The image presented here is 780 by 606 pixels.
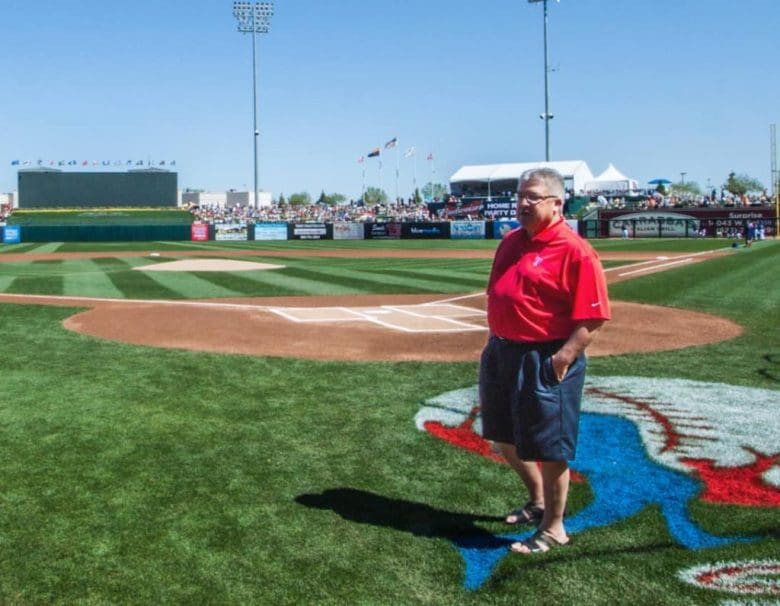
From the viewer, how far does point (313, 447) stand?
19.0 feet

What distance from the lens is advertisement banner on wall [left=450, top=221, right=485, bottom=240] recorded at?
2073 inches

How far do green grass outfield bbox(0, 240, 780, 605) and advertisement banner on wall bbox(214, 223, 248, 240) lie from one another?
4564cm

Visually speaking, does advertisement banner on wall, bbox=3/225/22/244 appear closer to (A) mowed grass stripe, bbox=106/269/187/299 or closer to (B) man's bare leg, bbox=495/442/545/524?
(A) mowed grass stripe, bbox=106/269/187/299

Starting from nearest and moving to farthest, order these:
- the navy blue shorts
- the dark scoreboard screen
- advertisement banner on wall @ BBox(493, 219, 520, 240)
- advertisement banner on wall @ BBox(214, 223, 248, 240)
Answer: the navy blue shorts
advertisement banner on wall @ BBox(493, 219, 520, 240)
advertisement banner on wall @ BBox(214, 223, 248, 240)
the dark scoreboard screen

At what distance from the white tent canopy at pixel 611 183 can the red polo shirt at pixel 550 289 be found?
69918 millimetres

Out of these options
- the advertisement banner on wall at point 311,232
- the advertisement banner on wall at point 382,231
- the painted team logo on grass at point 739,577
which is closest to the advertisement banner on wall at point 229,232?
the advertisement banner on wall at point 311,232

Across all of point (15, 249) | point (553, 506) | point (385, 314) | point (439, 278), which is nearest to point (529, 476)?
point (553, 506)

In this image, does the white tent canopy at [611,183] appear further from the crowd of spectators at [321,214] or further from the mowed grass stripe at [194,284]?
the mowed grass stripe at [194,284]

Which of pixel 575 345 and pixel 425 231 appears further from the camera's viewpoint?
pixel 425 231

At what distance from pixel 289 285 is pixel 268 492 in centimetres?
1456

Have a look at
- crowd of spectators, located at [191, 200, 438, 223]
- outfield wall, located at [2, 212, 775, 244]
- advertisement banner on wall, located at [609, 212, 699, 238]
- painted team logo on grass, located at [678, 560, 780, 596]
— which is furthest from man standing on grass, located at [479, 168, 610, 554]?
crowd of spectators, located at [191, 200, 438, 223]

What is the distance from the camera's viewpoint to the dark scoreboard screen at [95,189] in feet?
269

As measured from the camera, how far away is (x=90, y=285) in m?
19.5

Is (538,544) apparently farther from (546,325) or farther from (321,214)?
(321,214)
